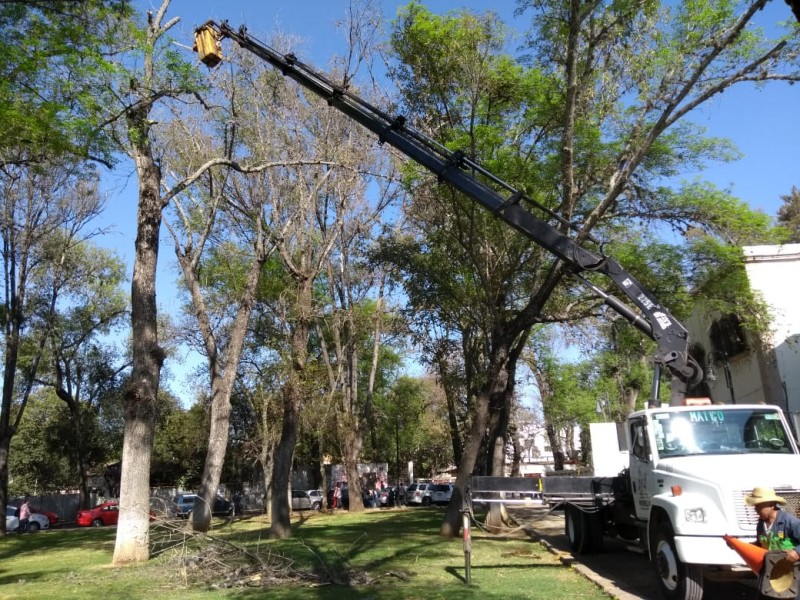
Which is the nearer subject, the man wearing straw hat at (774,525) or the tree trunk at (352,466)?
the man wearing straw hat at (774,525)

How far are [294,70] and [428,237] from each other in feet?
28.0

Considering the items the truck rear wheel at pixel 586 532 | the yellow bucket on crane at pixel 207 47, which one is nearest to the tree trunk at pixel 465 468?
the truck rear wheel at pixel 586 532

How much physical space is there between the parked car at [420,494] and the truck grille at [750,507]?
3672 centimetres

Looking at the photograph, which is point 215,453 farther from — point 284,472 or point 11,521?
point 11,521

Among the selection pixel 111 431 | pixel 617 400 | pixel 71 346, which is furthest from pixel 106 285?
pixel 617 400

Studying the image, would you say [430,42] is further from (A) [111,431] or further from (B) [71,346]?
(A) [111,431]

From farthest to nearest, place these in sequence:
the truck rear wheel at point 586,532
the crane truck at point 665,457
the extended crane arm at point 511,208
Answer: the truck rear wheel at point 586,532 < the extended crane arm at point 511,208 < the crane truck at point 665,457

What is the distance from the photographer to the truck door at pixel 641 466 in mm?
9734

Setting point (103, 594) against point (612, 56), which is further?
point (612, 56)

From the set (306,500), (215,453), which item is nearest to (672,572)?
(215,453)

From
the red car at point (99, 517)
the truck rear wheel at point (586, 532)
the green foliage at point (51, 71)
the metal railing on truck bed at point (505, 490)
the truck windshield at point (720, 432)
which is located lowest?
the red car at point (99, 517)

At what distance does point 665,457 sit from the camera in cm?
940

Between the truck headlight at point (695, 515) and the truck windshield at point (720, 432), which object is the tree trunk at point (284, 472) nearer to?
the truck windshield at point (720, 432)

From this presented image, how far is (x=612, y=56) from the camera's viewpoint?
1521 cm
